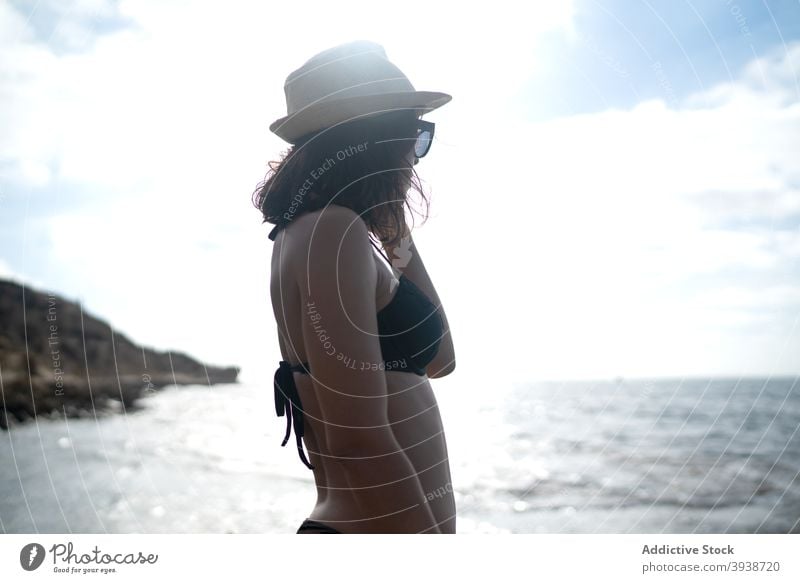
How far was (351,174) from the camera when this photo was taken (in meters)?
1.20

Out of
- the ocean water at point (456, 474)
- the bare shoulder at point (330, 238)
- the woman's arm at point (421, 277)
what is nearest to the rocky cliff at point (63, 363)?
the ocean water at point (456, 474)

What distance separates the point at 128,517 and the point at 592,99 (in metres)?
6.34

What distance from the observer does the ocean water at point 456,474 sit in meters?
6.73

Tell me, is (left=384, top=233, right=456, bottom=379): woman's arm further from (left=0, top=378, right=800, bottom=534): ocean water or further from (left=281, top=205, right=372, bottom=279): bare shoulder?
(left=0, top=378, right=800, bottom=534): ocean water

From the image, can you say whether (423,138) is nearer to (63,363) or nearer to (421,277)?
(421,277)

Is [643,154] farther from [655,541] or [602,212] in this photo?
[655,541]

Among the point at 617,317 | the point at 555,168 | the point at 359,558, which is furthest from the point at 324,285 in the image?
the point at 617,317

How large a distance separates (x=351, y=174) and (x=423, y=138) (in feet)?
0.83

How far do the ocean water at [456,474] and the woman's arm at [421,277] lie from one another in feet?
10.8

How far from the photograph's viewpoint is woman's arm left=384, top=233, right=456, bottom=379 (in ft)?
4.96

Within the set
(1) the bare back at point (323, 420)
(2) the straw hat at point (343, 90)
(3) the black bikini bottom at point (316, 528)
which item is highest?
(2) the straw hat at point (343, 90)

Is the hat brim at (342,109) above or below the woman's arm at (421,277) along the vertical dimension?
above

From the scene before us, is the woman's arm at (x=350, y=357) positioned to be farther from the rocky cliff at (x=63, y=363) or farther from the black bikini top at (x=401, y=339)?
the rocky cliff at (x=63, y=363)

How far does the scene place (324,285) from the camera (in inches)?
43.3
